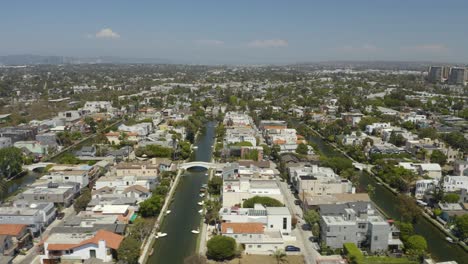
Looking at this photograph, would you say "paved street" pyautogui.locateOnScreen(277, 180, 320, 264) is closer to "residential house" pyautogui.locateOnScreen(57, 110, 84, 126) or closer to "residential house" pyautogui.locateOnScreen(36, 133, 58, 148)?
"residential house" pyautogui.locateOnScreen(36, 133, 58, 148)

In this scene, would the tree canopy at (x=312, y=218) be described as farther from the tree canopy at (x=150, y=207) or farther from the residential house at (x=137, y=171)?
the residential house at (x=137, y=171)

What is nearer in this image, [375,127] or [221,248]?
[221,248]

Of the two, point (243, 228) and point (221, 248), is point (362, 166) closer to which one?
point (243, 228)

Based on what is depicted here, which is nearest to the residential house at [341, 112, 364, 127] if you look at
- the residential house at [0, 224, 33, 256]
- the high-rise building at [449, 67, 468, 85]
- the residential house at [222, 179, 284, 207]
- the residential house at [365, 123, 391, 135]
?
the residential house at [365, 123, 391, 135]

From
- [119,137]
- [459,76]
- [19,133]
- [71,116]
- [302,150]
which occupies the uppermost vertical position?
[459,76]

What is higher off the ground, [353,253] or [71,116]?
[71,116]

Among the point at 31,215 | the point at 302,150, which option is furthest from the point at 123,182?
the point at 302,150
